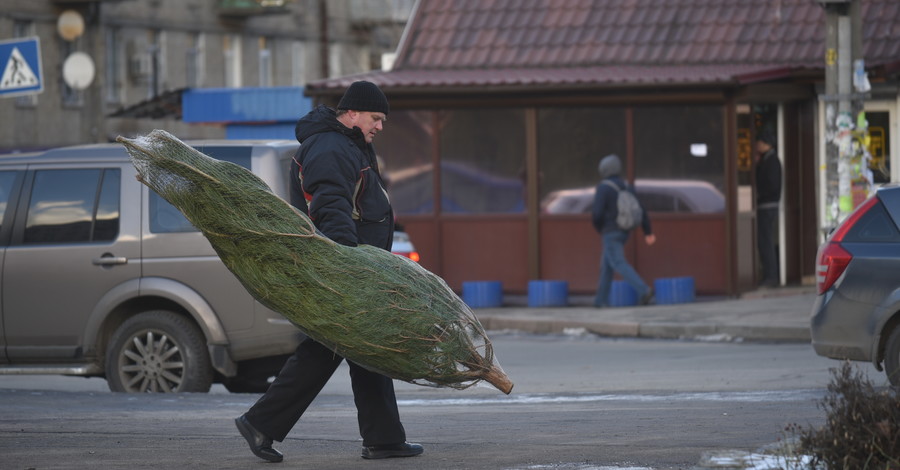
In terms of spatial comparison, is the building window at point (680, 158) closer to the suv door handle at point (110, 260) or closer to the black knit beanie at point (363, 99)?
the suv door handle at point (110, 260)

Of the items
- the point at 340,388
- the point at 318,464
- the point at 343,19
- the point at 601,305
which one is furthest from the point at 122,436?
the point at 343,19

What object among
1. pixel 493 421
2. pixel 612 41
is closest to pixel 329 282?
pixel 493 421

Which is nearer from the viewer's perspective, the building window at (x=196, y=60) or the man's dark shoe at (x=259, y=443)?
the man's dark shoe at (x=259, y=443)

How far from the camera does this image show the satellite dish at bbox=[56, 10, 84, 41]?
40.3 meters

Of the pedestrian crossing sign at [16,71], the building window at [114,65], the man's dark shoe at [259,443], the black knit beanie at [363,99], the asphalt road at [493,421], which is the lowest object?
the asphalt road at [493,421]

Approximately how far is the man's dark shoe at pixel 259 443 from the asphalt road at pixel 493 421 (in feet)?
0.17

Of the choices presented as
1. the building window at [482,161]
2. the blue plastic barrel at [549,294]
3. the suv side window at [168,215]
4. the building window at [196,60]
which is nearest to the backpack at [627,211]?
the blue plastic barrel at [549,294]

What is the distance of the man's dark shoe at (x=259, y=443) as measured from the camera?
7562 mm

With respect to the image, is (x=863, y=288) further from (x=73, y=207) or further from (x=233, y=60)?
(x=233, y=60)

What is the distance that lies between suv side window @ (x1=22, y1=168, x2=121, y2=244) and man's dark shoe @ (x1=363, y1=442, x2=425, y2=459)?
13.5 ft

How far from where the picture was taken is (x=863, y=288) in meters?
10.9

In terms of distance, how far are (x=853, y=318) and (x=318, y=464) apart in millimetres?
4610

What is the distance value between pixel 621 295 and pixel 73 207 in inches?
368

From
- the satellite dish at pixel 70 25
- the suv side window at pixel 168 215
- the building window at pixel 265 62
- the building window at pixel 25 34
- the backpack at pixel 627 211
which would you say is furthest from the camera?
the building window at pixel 265 62
